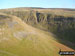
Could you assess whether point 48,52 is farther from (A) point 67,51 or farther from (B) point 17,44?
(B) point 17,44

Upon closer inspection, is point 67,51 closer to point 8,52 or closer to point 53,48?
point 53,48

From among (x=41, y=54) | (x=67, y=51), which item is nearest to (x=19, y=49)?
(x=41, y=54)

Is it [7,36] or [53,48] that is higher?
[7,36]

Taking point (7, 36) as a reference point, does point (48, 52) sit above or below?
→ below

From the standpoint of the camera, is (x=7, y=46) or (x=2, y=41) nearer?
(x=7, y=46)

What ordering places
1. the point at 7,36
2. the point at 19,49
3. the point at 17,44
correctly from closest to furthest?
the point at 19,49
the point at 17,44
the point at 7,36

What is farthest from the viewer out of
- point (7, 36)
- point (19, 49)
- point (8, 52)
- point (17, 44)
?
point (7, 36)

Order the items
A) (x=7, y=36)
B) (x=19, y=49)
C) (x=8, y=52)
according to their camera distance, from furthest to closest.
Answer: (x=7, y=36), (x=19, y=49), (x=8, y=52)

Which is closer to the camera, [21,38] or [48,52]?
[48,52]

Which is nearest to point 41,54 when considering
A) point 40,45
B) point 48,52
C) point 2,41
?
point 48,52

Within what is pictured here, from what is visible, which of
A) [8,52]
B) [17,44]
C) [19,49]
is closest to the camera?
[8,52]
